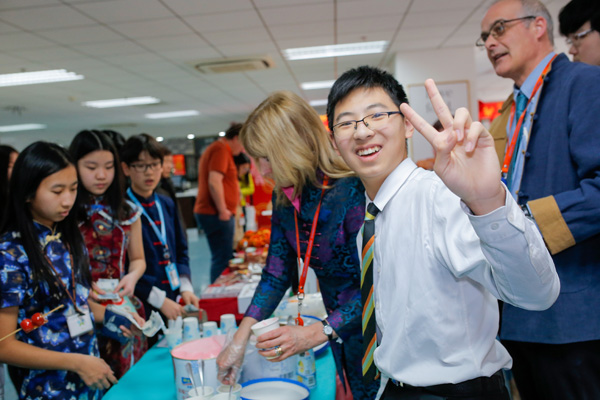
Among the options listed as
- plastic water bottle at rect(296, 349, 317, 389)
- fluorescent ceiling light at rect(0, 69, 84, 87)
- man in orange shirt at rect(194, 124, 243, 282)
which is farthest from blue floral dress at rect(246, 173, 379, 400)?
fluorescent ceiling light at rect(0, 69, 84, 87)

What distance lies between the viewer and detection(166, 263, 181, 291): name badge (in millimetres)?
2516

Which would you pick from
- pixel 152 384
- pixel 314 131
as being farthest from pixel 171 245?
pixel 314 131

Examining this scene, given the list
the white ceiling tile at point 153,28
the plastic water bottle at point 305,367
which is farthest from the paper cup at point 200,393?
the white ceiling tile at point 153,28

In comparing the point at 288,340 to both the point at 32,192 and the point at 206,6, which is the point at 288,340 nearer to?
the point at 32,192

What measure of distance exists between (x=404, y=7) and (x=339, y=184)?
396cm

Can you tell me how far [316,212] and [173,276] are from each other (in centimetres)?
140

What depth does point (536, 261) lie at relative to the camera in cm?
76

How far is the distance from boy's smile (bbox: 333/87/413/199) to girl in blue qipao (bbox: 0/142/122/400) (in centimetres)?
124

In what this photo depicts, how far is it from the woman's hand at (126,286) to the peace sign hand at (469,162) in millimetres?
1725

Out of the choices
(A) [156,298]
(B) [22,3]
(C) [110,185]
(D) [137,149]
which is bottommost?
(A) [156,298]

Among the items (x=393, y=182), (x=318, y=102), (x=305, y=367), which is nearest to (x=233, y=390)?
(x=305, y=367)

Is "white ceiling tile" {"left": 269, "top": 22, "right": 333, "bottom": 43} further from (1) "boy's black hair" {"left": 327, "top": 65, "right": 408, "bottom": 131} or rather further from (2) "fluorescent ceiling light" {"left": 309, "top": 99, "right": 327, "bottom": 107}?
(2) "fluorescent ceiling light" {"left": 309, "top": 99, "right": 327, "bottom": 107}

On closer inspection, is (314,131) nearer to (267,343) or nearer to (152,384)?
(267,343)

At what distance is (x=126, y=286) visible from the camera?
2062mm
